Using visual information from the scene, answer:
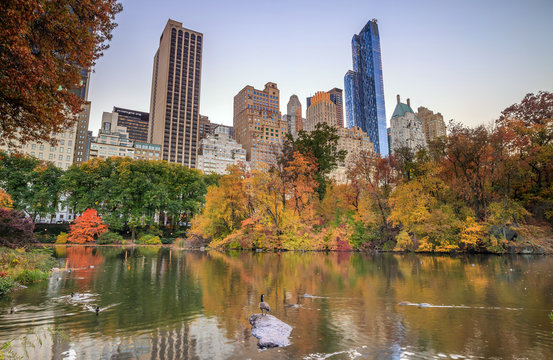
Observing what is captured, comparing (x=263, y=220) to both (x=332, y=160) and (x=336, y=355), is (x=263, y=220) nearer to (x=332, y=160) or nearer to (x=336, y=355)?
(x=332, y=160)

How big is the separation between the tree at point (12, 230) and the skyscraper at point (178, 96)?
423 ft

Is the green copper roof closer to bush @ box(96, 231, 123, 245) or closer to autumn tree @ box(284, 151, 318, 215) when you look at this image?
autumn tree @ box(284, 151, 318, 215)

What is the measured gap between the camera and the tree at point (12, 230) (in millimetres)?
21984

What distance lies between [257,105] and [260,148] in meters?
34.8

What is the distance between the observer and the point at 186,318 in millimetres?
9391

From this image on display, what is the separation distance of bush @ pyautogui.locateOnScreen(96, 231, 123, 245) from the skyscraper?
101 metres

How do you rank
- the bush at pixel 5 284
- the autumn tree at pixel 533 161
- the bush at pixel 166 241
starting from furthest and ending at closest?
the bush at pixel 166 241, the autumn tree at pixel 533 161, the bush at pixel 5 284

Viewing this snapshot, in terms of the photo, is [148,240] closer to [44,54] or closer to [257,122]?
[44,54]

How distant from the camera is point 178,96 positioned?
520 ft

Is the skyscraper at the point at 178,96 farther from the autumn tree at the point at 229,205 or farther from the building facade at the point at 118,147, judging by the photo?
the autumn tree at the point at 229,205

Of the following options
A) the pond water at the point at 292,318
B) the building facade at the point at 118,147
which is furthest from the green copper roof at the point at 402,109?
the pond water at the point at 292,318

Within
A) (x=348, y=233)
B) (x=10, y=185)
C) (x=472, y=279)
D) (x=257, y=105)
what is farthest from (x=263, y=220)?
(x=257, y=105)

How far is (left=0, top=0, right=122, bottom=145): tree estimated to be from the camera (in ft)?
25.1

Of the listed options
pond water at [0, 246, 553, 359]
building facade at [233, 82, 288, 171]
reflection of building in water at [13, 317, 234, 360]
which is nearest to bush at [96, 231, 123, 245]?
pond water at [0, 246, 553, 359]
